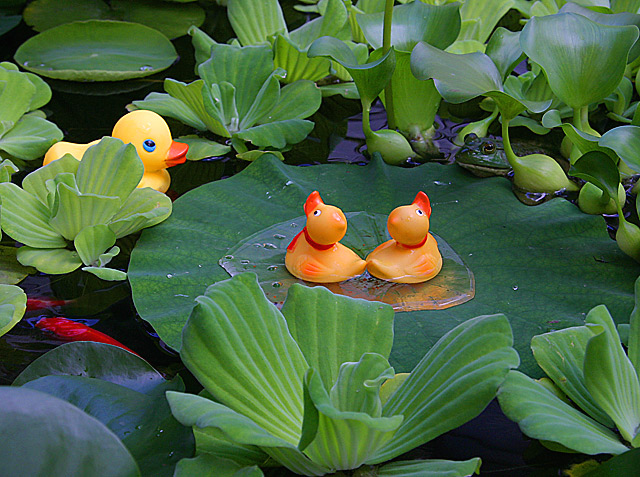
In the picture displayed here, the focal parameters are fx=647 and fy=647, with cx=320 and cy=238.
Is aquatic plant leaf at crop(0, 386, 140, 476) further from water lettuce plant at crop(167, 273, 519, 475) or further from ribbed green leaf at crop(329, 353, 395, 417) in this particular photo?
ribbed green leaf at crop(329, 353, 395, 417)

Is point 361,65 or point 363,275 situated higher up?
point 361,65

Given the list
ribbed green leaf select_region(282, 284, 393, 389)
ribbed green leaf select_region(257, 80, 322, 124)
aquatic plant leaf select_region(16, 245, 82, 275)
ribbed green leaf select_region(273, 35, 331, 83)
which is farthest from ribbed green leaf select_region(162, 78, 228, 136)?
ribbed green leaf select_region(282, 284, 393, 389)

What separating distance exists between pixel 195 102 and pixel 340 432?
1.07 meters

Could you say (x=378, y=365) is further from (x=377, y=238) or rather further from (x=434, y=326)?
(x=377, y=238)

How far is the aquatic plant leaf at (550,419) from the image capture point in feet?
2.30

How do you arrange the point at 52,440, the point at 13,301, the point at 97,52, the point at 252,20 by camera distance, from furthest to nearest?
the point at 97,52 → the point at 252,20 → the point at 13,301 → the point at 52,440

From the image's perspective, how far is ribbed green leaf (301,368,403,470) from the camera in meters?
0.63

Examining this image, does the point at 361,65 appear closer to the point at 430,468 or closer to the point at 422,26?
the point at 422,26

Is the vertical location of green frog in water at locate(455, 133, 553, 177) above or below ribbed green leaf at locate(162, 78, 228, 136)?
below

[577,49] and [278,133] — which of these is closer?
[577,49]

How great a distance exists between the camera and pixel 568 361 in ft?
2.83

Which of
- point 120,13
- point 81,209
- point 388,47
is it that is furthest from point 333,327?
point 120,13

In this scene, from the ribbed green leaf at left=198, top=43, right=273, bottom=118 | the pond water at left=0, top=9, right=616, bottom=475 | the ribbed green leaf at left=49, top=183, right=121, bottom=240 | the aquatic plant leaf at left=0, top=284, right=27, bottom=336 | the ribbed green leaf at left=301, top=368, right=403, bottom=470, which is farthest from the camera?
the ribbed green leaf at left=198, top=43, right=273, bottom=118

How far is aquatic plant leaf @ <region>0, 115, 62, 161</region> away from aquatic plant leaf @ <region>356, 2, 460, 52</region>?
2.57 feet
